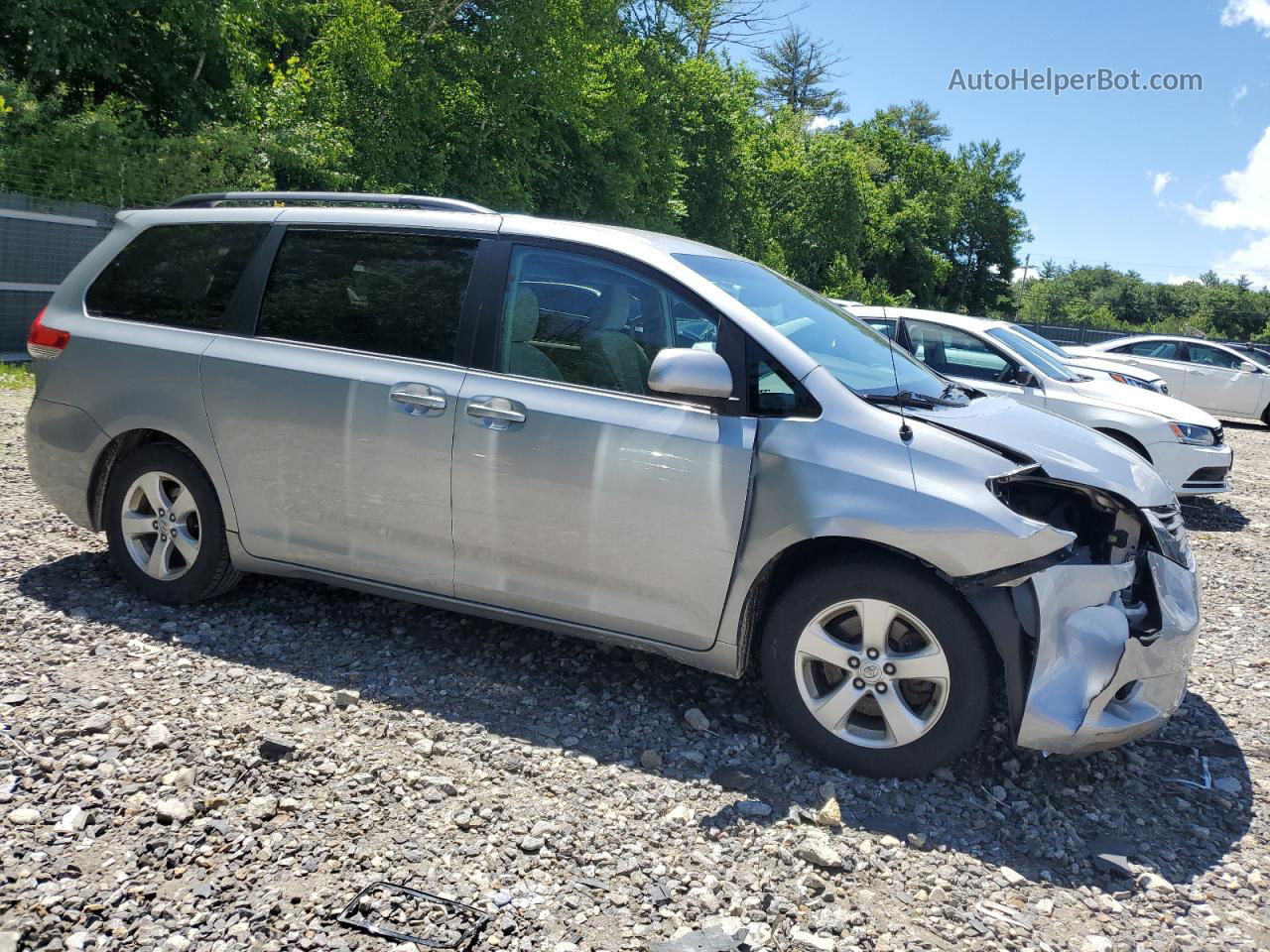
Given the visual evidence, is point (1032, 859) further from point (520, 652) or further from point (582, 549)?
point (520, 652)

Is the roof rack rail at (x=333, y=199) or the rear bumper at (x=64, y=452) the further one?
the rear bumper at (x=64, y=452)

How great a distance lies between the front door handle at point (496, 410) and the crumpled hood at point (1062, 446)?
147 centimetres

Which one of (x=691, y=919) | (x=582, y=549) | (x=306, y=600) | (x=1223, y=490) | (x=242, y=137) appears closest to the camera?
(x=691, y=919)

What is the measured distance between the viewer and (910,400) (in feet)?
12.6

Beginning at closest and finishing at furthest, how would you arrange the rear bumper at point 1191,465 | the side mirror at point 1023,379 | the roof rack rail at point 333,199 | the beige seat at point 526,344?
the beige seat at point 526,344, the roof rack rail at point 333,199, the rear bumper at point 1191,465, the side mirror at point 1023,379

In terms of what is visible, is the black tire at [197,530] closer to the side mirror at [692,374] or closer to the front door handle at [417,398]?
the front door handle at [417,398]

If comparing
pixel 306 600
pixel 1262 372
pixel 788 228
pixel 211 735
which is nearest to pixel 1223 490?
pixel 306 600

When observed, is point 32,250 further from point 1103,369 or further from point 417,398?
point 1103,369

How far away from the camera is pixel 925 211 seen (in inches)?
2431

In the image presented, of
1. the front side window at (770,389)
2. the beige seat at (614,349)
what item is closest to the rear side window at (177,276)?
the beige seat at (614,349)

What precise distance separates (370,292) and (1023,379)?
6.95 metres

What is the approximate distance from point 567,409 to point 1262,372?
19571 millimetres

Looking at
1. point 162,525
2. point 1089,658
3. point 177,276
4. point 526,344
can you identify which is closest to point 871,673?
point 1089,658

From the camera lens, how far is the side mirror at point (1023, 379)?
9430 mm
